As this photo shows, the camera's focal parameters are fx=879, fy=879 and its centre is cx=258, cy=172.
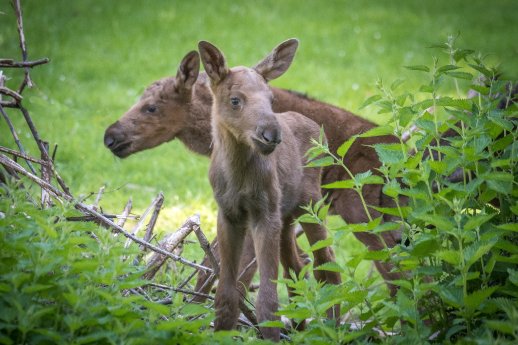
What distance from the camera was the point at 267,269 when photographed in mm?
5348

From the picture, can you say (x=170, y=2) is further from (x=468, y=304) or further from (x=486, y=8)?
Result: (x=468, y=304)

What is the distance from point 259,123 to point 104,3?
1430 centimetres

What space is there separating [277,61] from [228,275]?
1.54 metres

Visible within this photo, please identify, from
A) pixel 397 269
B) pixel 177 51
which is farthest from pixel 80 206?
pixel 177 51

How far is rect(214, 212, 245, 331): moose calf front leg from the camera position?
532 centimetres

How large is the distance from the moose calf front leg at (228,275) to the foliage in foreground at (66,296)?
913 mm

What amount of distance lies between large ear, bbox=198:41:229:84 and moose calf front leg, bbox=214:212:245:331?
918 mm

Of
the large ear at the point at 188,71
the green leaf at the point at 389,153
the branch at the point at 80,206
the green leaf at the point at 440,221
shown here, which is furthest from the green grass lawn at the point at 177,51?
the green leaf at the point at 440,221

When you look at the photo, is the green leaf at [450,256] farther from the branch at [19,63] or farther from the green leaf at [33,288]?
the branch at [19,63]

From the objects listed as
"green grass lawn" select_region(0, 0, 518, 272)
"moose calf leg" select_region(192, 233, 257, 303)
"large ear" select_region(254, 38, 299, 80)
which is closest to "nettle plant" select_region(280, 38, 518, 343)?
Result: "large ear" select_region(254, 38, 299, 80)

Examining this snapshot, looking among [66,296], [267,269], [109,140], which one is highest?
[109,140]

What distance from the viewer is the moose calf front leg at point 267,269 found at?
205 inches

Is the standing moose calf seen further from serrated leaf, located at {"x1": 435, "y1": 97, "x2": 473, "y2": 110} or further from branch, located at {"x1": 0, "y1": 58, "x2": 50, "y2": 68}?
branch, located at {"x1": 0, "y1": 58, "x2": 50, "y2": 68}

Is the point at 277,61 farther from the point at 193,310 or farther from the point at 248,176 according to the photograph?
the point at 193,310
